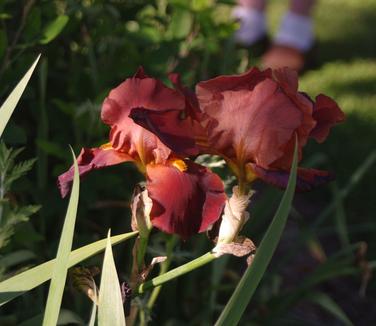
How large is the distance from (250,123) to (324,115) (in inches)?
4.6

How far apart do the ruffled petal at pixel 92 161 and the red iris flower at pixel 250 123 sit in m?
0.07

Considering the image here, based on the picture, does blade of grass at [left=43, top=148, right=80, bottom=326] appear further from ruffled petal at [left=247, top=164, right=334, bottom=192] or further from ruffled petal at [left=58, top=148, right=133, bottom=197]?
ruffled petal at [left=247, top=164, right=334, bottom=192]

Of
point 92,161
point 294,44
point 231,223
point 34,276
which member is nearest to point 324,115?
point 231,223

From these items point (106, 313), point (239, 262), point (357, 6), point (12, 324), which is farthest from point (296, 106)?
point (357, 6)

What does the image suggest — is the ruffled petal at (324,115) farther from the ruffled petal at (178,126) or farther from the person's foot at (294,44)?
the person's foot at (294,44)

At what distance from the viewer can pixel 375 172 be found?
291 centimetres

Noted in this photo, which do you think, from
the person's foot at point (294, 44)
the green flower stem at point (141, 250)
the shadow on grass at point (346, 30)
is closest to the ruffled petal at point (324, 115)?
the green flower stem at point (141, 250)

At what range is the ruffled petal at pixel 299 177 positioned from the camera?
3.04 ft

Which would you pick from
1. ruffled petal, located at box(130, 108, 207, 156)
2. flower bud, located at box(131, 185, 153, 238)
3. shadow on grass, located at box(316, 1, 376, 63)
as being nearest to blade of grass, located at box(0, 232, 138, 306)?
flower bud, located at box(131, 185, 153, 238)

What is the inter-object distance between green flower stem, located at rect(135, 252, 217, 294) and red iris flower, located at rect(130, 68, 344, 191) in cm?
11

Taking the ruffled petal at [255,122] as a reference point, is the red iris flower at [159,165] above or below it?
below

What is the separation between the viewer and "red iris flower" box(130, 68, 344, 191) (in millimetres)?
938

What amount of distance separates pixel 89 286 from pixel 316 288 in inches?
52.9

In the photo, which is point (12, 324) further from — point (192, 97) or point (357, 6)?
point (357, 6)
